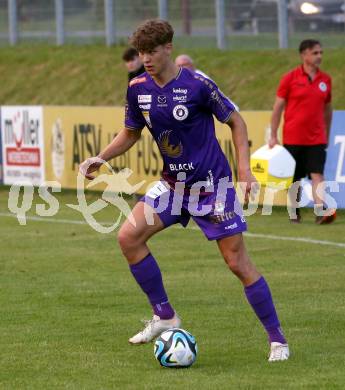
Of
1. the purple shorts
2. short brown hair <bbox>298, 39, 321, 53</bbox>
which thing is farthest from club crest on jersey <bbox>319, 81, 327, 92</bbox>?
the purple shorts

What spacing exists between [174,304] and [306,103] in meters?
5.94

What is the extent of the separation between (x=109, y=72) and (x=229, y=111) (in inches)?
738

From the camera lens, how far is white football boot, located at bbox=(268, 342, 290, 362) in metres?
7.30

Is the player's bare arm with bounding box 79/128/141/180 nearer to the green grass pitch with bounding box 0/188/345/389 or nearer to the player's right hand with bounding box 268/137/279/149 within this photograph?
the green grass pitch with bounding box 0/188/345/389

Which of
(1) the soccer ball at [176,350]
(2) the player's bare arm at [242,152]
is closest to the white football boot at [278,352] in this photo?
(1) the soccer ball at [176,350]

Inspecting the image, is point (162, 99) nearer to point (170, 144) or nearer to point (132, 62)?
point (170, 144)

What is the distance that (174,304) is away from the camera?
9.40m

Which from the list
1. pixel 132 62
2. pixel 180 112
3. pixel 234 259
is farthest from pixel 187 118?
pixel 132 62

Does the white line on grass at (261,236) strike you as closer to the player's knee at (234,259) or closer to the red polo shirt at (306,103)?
the red polo shirt at (306,103)

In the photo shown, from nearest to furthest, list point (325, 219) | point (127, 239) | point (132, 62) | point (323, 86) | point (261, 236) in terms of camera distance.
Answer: point (127, 239)
point (261, 236)
point (325, 219)
point (323, 86)
point (132, 62)

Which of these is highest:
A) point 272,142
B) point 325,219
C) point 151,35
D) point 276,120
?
point 151,35

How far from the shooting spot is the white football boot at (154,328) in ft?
25.5

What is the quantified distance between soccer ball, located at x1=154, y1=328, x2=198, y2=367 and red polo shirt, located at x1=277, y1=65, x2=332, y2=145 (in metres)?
7.70

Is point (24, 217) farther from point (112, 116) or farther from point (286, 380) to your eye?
point (286, 380)
